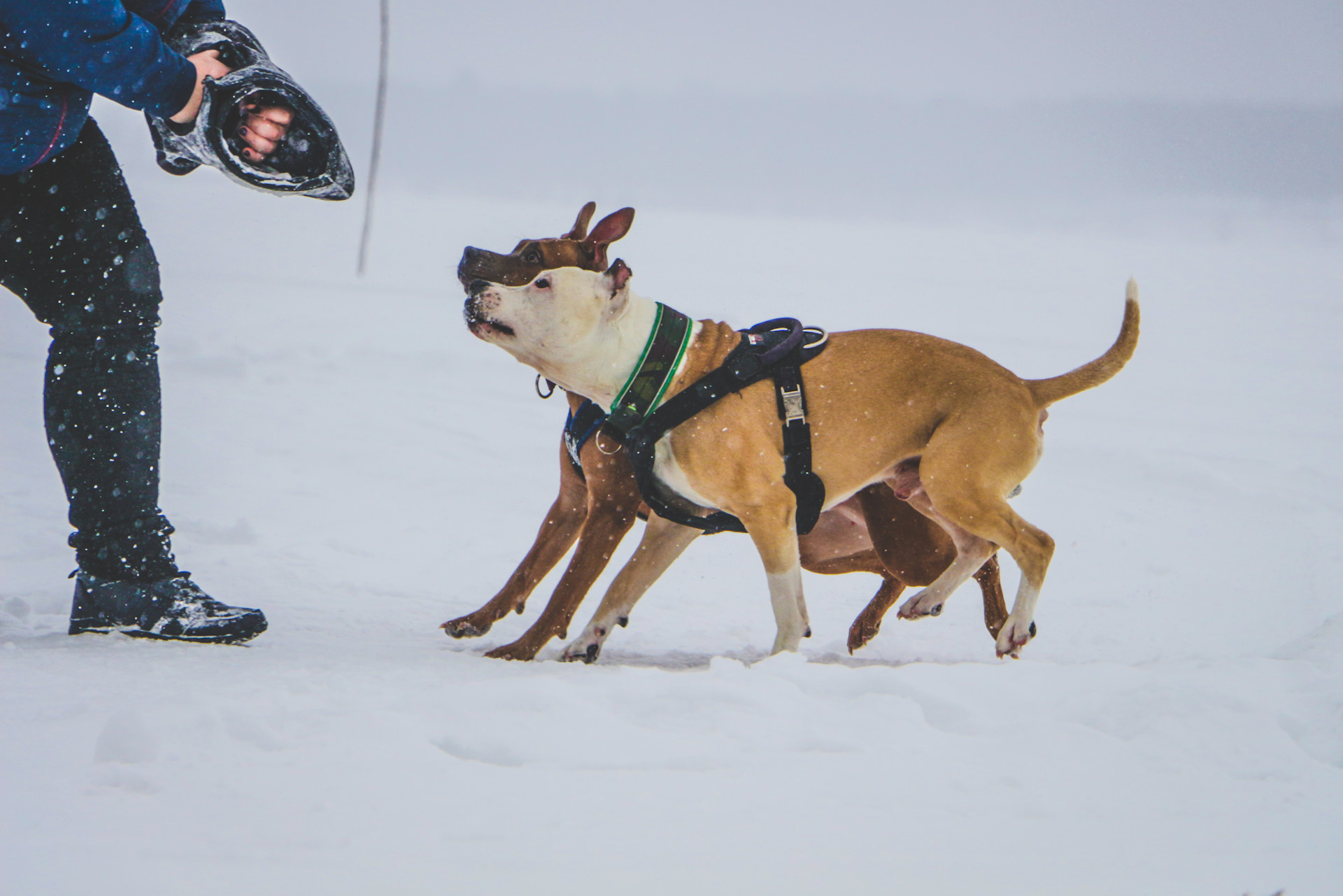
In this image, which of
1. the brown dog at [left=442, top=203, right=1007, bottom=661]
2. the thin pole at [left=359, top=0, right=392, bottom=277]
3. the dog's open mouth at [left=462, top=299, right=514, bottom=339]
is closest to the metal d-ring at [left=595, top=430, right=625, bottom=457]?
the brown dog at [left=442, top=203, right=1007, bottom=661]

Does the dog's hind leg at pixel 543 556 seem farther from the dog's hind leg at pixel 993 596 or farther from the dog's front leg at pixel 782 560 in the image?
the dog's hind leg at pixel 993 596

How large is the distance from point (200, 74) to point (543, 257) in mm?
958

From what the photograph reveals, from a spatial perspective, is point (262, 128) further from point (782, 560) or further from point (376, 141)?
point (376, 141)

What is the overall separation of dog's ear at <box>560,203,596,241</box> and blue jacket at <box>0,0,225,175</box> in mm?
1116

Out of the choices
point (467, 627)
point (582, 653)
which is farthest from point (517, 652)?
point (467, 627)

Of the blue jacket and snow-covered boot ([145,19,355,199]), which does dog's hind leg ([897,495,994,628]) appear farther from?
the blue jacket

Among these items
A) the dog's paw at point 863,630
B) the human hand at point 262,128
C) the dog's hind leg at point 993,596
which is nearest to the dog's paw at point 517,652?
the dog's paw at point 863,630

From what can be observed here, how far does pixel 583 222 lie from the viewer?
9.96 ft

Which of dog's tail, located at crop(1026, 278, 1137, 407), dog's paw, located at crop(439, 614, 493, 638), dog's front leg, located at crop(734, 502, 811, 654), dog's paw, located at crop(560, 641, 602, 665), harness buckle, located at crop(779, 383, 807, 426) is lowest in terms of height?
dog's paw, located at crop(439, 614, 493, 638)

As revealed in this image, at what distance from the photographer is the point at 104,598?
2.51m

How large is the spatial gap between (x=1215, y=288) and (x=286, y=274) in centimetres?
1224

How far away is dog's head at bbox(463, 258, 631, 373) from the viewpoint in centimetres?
271

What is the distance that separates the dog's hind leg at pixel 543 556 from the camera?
3.10 m

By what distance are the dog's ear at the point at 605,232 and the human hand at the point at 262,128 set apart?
2.87 ft
